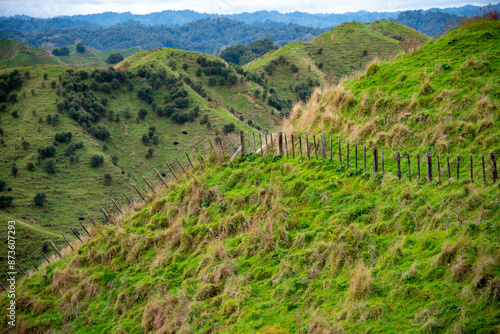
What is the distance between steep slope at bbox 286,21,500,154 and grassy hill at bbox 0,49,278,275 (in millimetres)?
16530

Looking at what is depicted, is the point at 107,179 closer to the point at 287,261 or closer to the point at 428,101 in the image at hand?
the point at 287,261

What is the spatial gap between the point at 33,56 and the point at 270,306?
491 feet

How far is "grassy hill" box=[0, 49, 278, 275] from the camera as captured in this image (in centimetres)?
3925

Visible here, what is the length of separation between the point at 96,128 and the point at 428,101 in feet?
174

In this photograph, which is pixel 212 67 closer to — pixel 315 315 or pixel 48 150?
pixel 48 150

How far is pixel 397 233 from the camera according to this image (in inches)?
332

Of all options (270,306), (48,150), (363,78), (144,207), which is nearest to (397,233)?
(270,306)

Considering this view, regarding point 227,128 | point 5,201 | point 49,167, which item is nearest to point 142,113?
point 227,128

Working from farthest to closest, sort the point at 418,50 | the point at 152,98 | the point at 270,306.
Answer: the point at 152,98, the point at 418,50, the point at 270,306

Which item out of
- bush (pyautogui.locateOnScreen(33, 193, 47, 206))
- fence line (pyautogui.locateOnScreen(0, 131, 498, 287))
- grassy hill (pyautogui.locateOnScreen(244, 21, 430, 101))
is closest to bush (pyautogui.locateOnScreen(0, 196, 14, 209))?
bush (pyautogui.locateOnScreen(33, 193, 47, 206))

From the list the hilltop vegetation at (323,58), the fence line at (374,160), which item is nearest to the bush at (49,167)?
the fence line at (374,160)

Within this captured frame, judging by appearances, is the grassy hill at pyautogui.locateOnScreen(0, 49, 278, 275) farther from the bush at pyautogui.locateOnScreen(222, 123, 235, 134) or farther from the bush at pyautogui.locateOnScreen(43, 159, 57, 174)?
the bush at pyautogui.locateOnScreen(222, 123, 235, 134)

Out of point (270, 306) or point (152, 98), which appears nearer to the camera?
point (270, 306)

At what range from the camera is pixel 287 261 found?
9.20 meters
